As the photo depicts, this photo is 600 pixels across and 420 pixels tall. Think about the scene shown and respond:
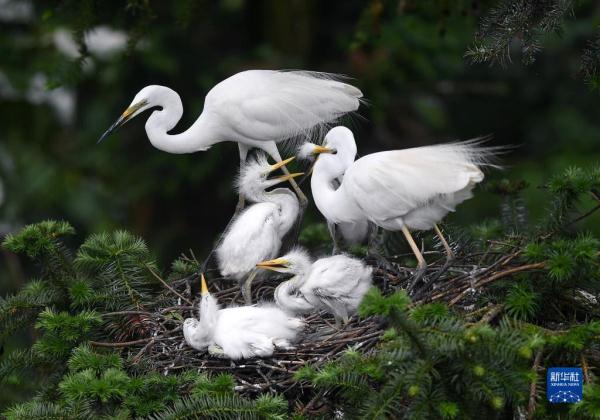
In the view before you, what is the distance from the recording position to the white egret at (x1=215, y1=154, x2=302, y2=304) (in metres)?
4.61

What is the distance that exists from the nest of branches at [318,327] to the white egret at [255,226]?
0.91ft

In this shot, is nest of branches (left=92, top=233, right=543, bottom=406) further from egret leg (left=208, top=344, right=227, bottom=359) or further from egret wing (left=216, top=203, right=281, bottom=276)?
egret wing (left=216, top=203, right=281, bottom=276)

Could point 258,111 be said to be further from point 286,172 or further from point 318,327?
point 318,327

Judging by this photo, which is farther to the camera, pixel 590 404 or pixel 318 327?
pixel 318 327

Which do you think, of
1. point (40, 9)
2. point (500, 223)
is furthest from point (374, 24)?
point (40, 9)

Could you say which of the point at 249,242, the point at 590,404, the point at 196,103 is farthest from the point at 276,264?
the point at 196,103

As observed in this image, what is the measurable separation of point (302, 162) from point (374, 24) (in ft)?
2.59

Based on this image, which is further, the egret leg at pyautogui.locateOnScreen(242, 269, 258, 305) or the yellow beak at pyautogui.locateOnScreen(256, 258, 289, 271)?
the egret leg at pyautogui.locateOnScreen(242, 269, 258, 305)

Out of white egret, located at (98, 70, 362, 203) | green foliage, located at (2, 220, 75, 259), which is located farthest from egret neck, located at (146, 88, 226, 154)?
green foliage, located at (2, 220, 75, 259)

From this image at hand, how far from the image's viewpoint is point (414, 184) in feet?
12.9

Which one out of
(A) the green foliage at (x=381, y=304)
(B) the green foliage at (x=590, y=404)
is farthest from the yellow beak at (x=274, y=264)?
(B) the green foliage at (x=590, y=404)

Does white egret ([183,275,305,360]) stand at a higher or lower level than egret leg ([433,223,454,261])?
lower

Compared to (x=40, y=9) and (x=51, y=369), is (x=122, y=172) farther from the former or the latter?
(x=51, y=369)

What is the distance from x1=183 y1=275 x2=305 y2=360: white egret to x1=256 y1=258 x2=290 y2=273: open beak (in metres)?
0.21
